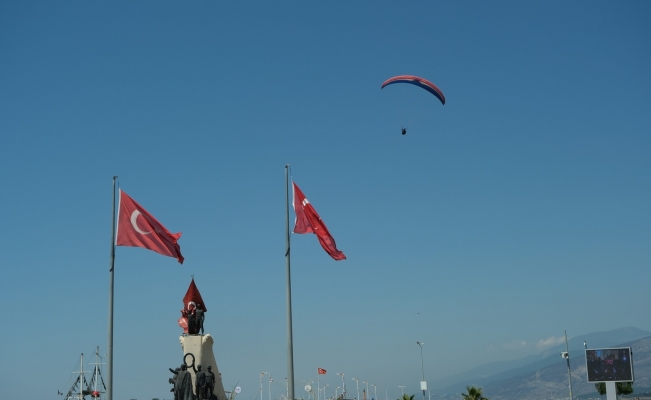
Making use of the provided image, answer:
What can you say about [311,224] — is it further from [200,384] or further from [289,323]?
[200,384]

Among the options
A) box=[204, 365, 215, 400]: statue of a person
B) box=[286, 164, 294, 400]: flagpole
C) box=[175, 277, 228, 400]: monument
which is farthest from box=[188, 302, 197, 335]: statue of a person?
box=[286, 164, 294, 400]: flagpole

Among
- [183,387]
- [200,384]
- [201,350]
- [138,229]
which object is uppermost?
[138,229]

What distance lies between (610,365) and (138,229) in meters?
34.2

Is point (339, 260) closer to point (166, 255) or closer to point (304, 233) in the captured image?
point (304, 233)

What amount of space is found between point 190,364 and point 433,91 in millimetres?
20713

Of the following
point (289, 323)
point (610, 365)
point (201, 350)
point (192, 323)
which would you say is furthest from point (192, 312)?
point (610, 365)

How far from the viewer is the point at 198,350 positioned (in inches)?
1476

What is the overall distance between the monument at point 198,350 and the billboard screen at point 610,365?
82.8 feet

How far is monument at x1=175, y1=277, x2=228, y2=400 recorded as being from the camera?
119 feet

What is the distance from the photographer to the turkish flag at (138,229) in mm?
29594

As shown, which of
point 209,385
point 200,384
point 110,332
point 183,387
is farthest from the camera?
point 209,385

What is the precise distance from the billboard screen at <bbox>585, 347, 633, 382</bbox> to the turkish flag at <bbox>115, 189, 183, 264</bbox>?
32.4 meters

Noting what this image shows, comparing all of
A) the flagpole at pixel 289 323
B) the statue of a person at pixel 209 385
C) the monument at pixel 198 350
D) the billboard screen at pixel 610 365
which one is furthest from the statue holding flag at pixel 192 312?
the billboard screen at pixel 610 365

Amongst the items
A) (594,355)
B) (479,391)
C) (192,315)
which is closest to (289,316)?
(192,315)
